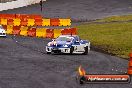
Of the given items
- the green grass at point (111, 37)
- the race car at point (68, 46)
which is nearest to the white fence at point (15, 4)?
the green grass at point (111, 37)

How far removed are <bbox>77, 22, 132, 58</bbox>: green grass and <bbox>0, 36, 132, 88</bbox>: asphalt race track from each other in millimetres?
2102

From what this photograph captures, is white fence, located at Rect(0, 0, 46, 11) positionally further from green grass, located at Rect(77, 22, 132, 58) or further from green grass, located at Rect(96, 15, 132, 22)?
green grass, located at Rect(77, 22, 132, 58)

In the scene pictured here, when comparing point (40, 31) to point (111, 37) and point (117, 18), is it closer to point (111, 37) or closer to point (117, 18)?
point (111, 37)

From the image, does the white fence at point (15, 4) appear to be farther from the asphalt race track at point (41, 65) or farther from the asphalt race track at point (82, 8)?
the asphalt race track at point (41, 65)

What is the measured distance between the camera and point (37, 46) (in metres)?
36.2

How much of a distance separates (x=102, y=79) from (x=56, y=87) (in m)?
3.54

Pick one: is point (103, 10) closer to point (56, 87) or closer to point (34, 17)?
point (34, 17)

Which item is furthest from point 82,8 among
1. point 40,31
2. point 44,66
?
point 44,66

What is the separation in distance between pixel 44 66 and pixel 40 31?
19035 mm

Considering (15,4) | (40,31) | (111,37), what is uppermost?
(15,4)

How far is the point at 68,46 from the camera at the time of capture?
3147 centimetres

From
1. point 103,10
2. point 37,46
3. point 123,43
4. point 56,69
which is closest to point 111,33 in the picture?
point 123,43

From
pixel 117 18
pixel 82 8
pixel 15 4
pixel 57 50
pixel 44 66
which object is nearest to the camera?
pixel 44 66

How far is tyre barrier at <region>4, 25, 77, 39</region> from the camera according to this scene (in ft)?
144
